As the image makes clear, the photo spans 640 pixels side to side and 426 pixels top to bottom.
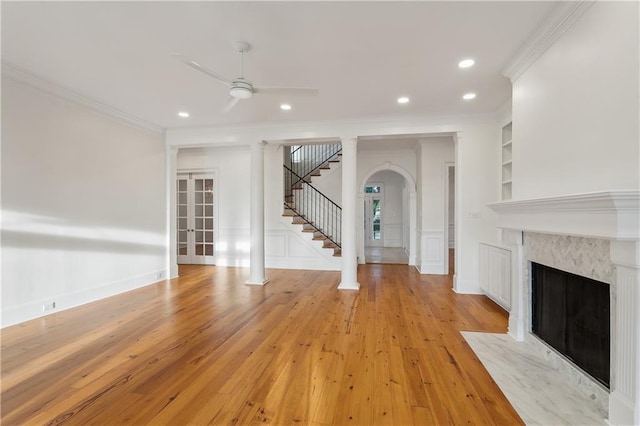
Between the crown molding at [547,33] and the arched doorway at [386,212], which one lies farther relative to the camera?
the arched doorway at [386,212]

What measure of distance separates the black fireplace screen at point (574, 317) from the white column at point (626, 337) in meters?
0.23

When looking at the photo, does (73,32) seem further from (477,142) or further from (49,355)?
(477,142)

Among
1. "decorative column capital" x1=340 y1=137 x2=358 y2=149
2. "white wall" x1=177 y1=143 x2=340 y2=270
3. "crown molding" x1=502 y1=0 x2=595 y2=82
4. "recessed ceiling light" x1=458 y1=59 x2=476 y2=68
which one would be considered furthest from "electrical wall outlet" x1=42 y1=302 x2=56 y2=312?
"crown molding" x1=502 y1=0 x2=595 y2=82

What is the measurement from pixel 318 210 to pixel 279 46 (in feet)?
16.3

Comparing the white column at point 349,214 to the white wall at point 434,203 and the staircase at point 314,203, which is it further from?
the white wall at point 434,203

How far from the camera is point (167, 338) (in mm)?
2979

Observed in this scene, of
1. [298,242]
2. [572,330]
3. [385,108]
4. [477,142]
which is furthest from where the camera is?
[298,242]

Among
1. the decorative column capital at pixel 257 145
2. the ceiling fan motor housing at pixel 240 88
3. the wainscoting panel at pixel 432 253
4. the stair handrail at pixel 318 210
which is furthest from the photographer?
the stair handrail at pixel 318 210

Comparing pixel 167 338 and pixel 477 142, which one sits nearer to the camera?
pixel 167 338

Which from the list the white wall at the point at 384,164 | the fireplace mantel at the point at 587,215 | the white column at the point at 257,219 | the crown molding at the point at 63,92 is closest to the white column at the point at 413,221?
the white wall at the point at 384,164

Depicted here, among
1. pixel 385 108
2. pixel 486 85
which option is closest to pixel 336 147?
pixel 385 108

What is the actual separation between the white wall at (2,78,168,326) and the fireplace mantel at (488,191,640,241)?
17.7 feet

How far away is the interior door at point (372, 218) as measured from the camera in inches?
432

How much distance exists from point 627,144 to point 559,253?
40.9 inches
